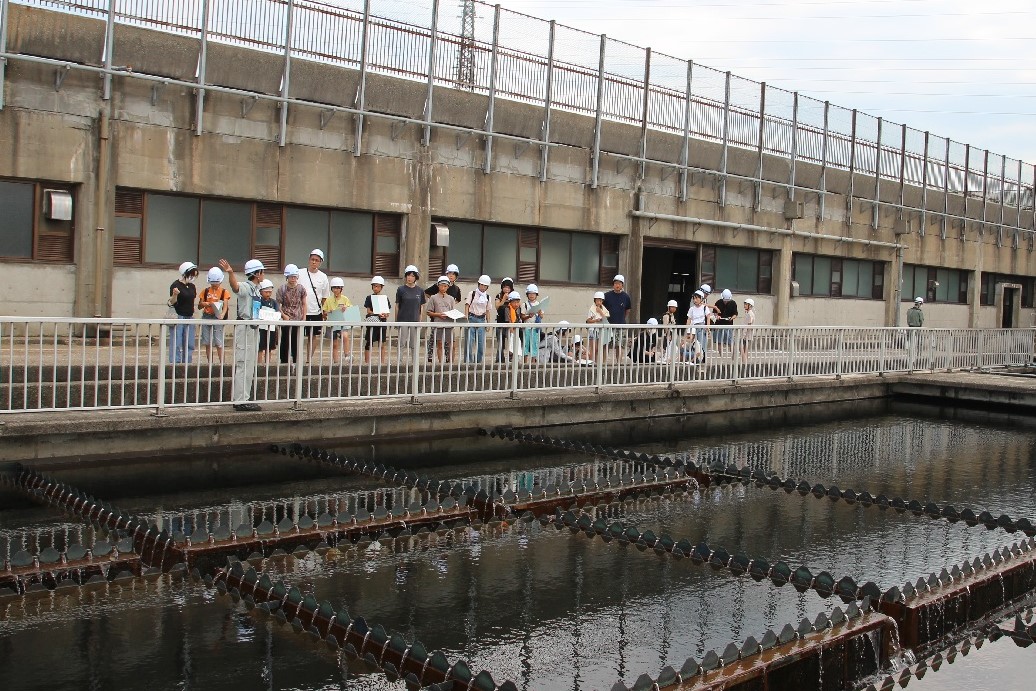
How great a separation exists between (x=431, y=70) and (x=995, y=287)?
29.2 meters

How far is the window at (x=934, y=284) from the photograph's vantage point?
3709 centimetres

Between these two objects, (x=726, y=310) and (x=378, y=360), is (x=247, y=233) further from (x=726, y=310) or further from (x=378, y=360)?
(x=726, y=310)

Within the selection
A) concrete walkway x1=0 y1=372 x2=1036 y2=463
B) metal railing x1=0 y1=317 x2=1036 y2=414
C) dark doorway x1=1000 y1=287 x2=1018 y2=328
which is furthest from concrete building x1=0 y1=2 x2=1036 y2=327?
dark doorway x1=1000 y1=287 x2=1018 y2=328

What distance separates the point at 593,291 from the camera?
84.4ft

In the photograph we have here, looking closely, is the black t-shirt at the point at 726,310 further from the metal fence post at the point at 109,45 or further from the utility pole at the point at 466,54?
the metal fence post at the point at 109,45

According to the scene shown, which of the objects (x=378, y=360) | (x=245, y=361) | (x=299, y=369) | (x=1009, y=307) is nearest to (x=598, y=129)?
(x=378, y=360)

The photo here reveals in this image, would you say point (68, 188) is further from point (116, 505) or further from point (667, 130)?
point (667, 130)

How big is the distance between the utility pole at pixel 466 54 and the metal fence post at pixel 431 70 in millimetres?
794

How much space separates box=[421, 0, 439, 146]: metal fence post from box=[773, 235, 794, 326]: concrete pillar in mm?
13046

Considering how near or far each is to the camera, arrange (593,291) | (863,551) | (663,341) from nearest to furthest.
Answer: (863,551) < (663,341) < (593,291)

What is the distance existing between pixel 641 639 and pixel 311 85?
15475mm

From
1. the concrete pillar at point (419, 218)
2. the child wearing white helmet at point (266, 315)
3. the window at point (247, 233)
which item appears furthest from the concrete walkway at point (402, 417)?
the window at point (247, 233)

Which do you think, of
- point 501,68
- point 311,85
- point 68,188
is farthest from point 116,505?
point 501,68

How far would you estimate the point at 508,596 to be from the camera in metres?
7.60
